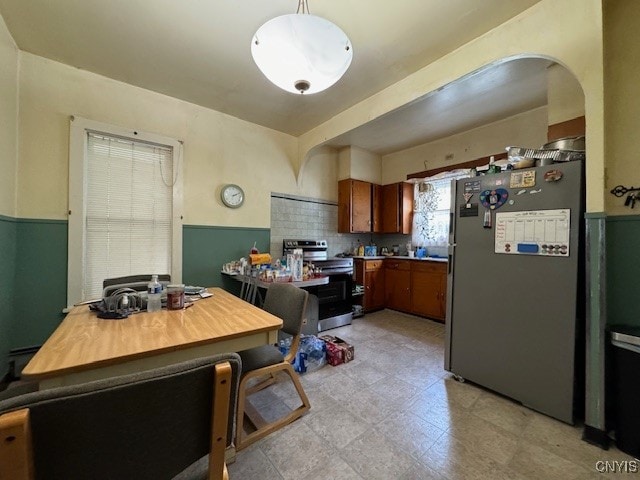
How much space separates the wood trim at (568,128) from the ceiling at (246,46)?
612 millimetres

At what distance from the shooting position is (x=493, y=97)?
2.73 metres

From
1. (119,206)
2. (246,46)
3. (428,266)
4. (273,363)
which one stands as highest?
(246,46)

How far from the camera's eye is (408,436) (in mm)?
1528

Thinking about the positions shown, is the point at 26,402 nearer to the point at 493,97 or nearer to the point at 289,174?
the point at 289,174

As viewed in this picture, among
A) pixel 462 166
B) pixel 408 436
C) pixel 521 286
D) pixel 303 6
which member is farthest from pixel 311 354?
pixel 462 166

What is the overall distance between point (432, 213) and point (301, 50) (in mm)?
3679

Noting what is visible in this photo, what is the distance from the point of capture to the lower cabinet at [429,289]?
349 centimetres

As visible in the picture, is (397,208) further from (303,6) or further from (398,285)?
(303,6)

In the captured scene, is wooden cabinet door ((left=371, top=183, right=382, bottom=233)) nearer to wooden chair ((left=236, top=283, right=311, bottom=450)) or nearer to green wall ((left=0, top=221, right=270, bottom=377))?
wooden chair ((left=236, top=283, right=311, bottom=450))

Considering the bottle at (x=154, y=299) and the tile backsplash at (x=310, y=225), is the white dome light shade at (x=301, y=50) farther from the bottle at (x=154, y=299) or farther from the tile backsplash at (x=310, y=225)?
the tile backsplash at (x=310, y=225)

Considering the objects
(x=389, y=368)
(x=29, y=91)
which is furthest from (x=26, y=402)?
(x=29, y=91)

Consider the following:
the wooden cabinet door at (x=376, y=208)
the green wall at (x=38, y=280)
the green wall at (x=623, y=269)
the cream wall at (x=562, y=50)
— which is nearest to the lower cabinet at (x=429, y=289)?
the wooden cabinet door at (x=376, y=208)

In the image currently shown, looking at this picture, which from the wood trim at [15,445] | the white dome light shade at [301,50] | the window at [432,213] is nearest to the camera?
the wood trim at [15,445]

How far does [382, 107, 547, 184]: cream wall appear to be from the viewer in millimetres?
3029
